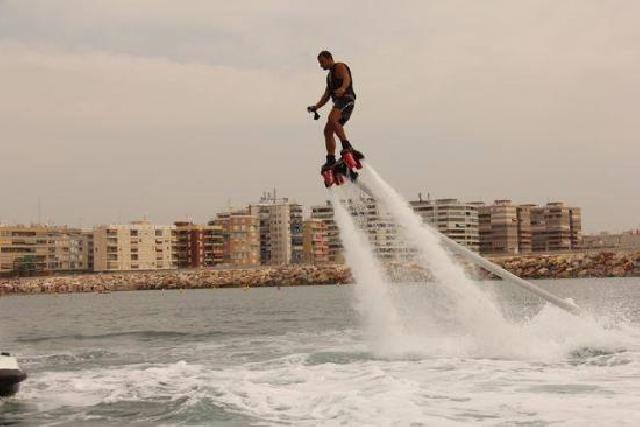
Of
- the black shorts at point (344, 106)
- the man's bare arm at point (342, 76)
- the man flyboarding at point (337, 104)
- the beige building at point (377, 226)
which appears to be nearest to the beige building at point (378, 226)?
the beige building at point (377, 226)

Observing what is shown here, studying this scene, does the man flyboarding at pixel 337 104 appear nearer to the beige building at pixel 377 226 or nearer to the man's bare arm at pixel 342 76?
the man's bare arm at pixel 342 76

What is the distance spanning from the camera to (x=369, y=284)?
32.2 metres

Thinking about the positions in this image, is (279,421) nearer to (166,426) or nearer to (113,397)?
(166,426)

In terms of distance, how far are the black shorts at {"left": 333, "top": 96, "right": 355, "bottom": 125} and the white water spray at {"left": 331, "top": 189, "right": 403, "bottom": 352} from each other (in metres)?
3.29

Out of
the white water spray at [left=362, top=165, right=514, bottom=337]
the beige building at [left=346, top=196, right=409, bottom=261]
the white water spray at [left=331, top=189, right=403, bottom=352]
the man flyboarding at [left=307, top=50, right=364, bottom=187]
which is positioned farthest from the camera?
the white water spray at [left=331, top=189, right=403, bottom=352]

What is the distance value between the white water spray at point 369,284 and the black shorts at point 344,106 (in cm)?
329

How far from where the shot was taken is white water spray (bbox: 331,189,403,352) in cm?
2986

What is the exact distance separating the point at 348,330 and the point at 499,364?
22.1m

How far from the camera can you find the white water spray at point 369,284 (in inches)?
1176

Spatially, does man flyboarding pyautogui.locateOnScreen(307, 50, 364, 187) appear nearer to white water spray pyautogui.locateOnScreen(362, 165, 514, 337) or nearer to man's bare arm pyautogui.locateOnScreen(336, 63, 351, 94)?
man's bare arm pyautogui.locateOnScreen(336, 63, 351, 94)

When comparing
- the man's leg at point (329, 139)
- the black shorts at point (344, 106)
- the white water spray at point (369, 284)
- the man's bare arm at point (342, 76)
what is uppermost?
the man's bare arm at point (342, 76)

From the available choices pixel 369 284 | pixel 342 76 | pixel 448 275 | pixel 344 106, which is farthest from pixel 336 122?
pixel 369 284

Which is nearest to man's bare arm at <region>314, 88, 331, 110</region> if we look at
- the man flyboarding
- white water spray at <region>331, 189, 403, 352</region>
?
the man flyboarding

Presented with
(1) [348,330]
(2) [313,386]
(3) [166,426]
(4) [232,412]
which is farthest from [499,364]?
(1) [348,330]
